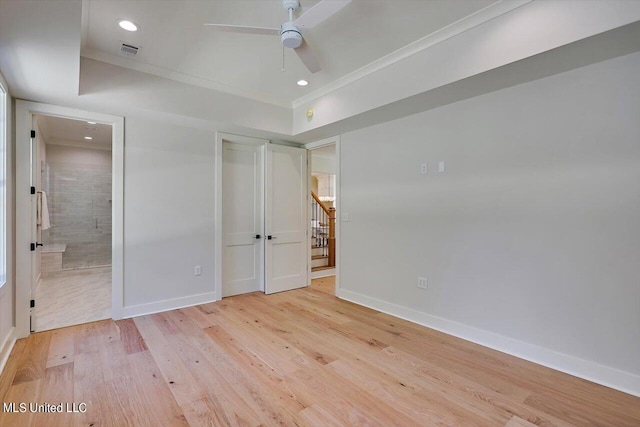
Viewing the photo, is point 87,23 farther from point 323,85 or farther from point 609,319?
point 609,319

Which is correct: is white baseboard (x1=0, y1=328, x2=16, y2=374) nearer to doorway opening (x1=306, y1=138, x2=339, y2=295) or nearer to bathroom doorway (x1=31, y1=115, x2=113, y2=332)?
bathroom doorway (x1=31, y1=115, x2=113, y2=332)

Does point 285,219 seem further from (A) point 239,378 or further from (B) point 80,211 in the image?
(B) point 80,211

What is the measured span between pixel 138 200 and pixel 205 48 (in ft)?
6.28

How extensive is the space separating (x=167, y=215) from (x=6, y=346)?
5.95ft

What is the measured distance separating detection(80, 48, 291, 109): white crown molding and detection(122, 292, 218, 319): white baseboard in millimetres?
2687

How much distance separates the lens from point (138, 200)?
357cm

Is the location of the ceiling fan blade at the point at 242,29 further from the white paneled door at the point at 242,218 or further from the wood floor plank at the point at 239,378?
the wood floor plank at the point at 239,378

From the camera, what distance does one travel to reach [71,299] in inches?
163

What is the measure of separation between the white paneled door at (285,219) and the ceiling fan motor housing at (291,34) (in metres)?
2.45

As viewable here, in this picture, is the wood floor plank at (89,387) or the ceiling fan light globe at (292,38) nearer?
the wood floor plank at (89,387)

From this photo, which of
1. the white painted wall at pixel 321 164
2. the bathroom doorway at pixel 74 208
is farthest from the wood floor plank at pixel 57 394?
the white painted wall at pixel 321 164

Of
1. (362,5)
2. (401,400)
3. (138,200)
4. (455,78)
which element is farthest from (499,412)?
(138,200)

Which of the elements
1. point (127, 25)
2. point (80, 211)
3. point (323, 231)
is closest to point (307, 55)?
point (127, 25)

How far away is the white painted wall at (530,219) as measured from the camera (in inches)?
85.4
